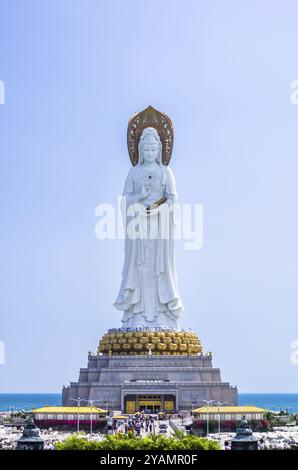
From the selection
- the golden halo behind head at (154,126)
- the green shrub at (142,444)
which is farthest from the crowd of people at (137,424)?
the golden halo behind head at (154,126)

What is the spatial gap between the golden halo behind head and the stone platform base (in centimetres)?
975

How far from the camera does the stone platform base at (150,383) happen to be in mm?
41250

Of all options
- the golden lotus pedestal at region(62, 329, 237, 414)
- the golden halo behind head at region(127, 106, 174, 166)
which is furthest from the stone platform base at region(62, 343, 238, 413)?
the golden halo behind head at region(127, 106, 174, 166)

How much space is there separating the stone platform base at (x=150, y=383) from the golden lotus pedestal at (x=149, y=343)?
19 cm

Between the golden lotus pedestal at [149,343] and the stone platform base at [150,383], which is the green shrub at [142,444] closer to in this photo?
the stone platform base at [150,383]

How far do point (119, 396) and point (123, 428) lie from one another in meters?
6.79

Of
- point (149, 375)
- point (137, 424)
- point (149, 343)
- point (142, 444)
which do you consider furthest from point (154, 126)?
point (142, 444)

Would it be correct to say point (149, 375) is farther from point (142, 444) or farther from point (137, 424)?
point (142, 444)

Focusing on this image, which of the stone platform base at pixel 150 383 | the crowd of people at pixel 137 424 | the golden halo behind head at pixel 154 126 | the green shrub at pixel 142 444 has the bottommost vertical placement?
the green shrub at pixel 142 444

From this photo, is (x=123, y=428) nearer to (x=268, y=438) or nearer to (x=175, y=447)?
(x=268, y=438)

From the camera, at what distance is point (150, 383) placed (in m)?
41.2

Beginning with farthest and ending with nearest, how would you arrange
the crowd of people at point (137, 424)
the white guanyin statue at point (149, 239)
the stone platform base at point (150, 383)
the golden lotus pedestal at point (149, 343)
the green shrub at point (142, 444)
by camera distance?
the white guanyin statue at point (149, 239) < the golden lotus pedestal at point (149, 343) < the stone platform base at point (150, 383) < the crowd of people at point (137, 424) < the green shrub at point (142, 444)

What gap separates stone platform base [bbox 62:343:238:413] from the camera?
135 ft
